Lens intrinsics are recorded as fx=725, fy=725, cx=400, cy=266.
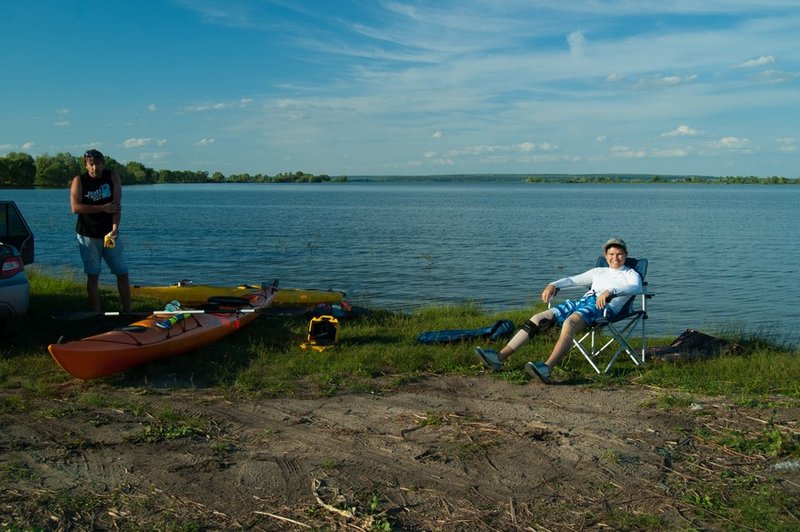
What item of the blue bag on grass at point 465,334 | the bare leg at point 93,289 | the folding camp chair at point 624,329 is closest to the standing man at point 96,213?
the bare leg at point 93,289

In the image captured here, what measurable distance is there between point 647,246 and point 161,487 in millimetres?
23040

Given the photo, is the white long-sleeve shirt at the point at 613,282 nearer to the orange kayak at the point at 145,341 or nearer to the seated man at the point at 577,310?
the seated man at the point at 577,310

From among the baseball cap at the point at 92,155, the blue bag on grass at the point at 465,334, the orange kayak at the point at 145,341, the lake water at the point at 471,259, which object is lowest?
the lake water at the point at 471,259

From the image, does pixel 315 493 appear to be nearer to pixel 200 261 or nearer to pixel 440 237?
pixel 200 261

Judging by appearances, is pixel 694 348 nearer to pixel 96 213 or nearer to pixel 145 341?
pixel 145 341

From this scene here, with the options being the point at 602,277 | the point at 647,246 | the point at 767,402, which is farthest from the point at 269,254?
the point at 767,402

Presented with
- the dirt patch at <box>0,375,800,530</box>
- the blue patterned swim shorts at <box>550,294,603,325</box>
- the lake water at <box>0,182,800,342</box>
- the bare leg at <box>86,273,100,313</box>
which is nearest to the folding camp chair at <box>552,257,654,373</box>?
the blue patterned swim shorts at <box>550,294,603,325</box>

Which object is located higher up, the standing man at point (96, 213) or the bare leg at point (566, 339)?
the standing man at point (96, 213)

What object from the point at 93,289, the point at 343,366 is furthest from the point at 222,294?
the point at 343,366

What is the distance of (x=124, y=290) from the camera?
834 centimetres

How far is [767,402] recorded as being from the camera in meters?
5.59

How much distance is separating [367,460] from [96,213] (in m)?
5.03

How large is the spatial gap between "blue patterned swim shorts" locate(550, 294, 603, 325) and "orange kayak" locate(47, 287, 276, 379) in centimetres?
329

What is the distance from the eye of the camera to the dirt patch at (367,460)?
370 centimetres
